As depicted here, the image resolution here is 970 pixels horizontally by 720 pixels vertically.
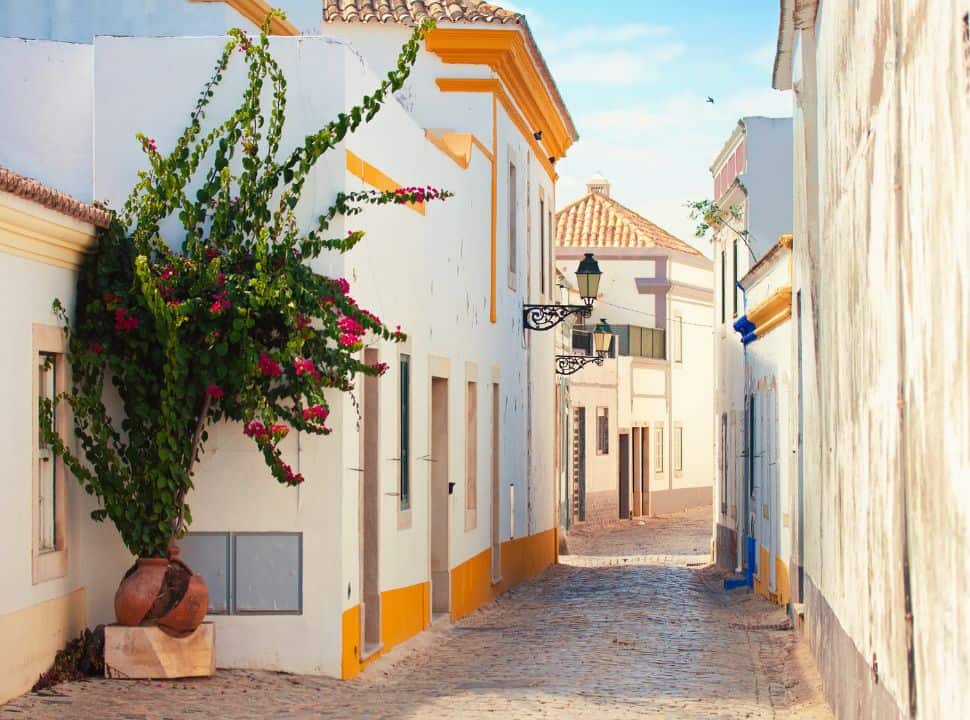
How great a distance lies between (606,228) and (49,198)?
37.4 metres

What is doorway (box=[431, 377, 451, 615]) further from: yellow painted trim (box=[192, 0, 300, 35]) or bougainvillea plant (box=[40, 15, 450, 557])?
bougainvillea plant (box=[40, 15, 450, 557])

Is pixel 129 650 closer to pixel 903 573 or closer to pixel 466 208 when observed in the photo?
pixel 903 573

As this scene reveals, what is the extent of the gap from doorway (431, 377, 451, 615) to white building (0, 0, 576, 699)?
0.02m

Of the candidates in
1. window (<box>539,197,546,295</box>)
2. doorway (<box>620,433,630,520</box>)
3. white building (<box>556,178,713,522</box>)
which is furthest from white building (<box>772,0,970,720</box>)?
doorway (<box>620,433,630,520</box>)

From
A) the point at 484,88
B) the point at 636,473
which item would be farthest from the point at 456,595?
the point at 636,473

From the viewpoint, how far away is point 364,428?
12.2m

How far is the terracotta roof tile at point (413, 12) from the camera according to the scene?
60.4 ft

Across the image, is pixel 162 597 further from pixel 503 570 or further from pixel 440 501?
pixel 503 570

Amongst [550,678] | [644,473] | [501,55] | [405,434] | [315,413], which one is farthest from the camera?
[644,473]

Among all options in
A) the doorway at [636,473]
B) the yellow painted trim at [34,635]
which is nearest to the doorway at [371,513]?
the yellow painted trim at [34,635]

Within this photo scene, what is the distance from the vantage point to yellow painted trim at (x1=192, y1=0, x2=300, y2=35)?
15.5m

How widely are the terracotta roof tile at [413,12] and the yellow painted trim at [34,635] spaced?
32.8 ft

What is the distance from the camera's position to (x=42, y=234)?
31.0ft

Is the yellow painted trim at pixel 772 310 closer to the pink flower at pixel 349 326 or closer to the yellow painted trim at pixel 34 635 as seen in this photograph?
the pink flower at pixel 349 326
